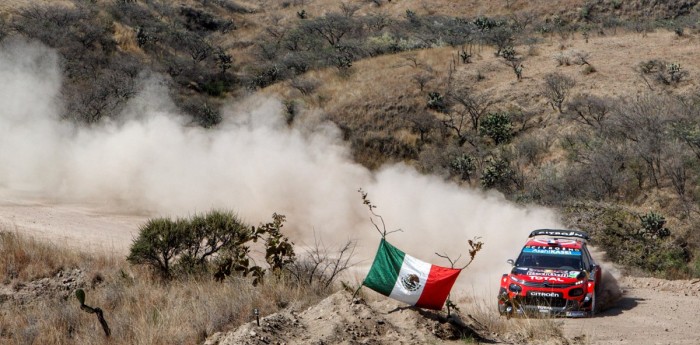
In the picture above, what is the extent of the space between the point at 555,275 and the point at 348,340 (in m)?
6.05

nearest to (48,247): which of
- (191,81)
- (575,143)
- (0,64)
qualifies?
(575,143)

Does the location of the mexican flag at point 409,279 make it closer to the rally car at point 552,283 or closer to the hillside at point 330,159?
the hillside at point 330,159

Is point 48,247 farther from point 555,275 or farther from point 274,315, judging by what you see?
point 555,275

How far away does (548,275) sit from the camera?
1360cm

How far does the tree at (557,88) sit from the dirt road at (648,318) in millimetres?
22776

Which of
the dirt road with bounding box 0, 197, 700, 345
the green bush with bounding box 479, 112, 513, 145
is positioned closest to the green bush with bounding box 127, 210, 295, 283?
the dirt road with bounding box 0, 197, 700, 345

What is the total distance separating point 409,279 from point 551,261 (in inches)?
219

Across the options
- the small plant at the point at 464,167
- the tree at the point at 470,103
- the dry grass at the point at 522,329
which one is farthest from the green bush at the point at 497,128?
the dry grass at the point at 522,329

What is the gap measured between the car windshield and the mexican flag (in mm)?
5098

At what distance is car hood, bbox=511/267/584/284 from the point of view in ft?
44.1

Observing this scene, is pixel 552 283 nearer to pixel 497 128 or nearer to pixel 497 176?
pixel 497 176

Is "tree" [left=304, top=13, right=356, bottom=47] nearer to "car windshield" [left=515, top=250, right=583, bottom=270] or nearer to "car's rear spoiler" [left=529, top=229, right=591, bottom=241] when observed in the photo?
"car's rear spoiler" [left=529, top=229, right=591, bottom=241]

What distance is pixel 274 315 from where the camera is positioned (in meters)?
9.86

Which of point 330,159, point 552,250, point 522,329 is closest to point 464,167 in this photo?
point 330,159
